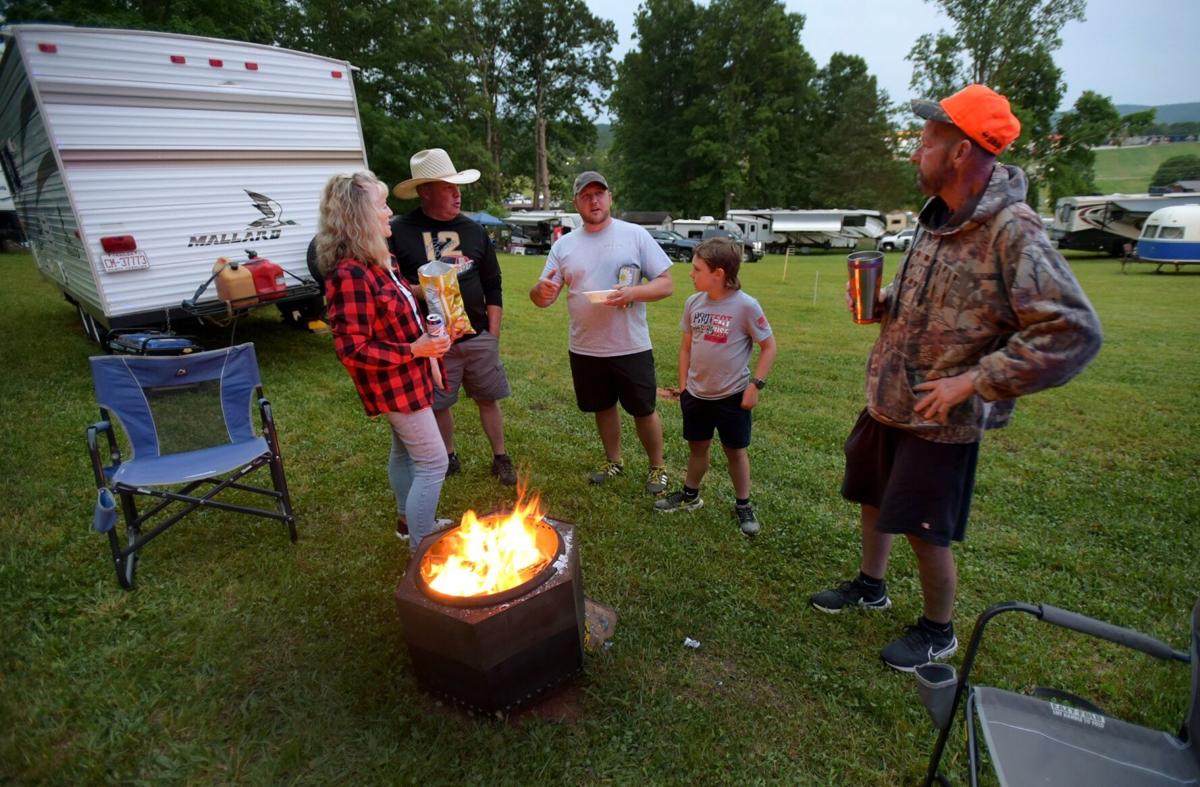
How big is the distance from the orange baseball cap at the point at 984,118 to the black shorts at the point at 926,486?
97 cm

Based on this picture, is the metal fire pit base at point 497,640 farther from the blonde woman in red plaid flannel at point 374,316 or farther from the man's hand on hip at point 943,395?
the man's hand on hip at point 943,395

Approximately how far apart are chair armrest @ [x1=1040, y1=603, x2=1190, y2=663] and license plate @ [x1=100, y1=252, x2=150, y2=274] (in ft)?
22.9

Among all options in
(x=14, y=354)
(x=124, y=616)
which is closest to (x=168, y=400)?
(x=124, y=616)

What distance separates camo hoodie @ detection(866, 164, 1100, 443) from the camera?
1.63m

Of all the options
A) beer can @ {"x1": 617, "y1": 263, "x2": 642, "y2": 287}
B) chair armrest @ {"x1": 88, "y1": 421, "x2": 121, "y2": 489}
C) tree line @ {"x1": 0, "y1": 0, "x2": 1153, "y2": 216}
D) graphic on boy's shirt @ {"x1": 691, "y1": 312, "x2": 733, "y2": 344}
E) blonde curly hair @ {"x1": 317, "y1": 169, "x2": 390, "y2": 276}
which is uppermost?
tree line @ {"x1": 0, "y1": 0, "x2": 1153, "y2": 216}

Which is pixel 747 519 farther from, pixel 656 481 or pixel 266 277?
pixel 266 277

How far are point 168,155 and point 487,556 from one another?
575cm

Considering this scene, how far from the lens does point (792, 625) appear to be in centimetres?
261

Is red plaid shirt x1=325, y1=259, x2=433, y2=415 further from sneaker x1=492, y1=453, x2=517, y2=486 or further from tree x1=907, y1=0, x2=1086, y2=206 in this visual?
tree x1=907, y1=0, x2=1086, y2=206

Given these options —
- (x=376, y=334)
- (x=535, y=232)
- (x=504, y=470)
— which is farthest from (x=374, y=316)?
(x=535, y=232)

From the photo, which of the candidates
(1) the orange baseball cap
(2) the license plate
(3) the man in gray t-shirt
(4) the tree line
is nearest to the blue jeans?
(3) the man in gray t-shirt

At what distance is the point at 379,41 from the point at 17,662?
27.1 metres

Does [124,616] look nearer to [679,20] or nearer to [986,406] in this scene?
[986,406]

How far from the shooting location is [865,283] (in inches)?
84.6
